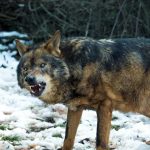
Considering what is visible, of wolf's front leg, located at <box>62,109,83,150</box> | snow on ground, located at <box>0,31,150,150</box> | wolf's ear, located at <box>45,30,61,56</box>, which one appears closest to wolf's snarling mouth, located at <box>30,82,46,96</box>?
wolf's ear, located at <box>45,30,61,56</box>

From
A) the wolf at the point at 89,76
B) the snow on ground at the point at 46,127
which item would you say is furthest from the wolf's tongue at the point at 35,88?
the snow on ground at the point at 46,127

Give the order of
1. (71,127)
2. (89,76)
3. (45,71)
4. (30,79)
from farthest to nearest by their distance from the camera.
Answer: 1. (71,127)
2. (89,76)
3. (45,71)
4. (30,79)

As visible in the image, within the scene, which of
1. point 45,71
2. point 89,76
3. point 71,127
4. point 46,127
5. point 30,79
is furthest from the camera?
point 46,127

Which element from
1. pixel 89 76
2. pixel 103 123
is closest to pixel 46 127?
pixel 103 123

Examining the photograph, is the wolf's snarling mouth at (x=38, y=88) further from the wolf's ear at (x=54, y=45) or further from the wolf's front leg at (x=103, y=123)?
the wolf's front leg at (x=103, y=123)

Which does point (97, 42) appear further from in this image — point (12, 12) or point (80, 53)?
point (12, 12)

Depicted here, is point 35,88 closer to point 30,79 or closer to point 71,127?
point 30,79

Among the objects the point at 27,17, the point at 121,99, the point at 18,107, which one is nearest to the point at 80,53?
the point at 121,99

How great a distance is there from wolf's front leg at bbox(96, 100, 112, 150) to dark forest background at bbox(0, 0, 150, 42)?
644 centimetres

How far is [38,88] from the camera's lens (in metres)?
6.04

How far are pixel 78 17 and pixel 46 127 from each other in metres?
5.89

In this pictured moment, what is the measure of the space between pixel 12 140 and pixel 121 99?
5.76ft

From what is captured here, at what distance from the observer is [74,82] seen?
6.14m

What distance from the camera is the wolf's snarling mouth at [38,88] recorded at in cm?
600
